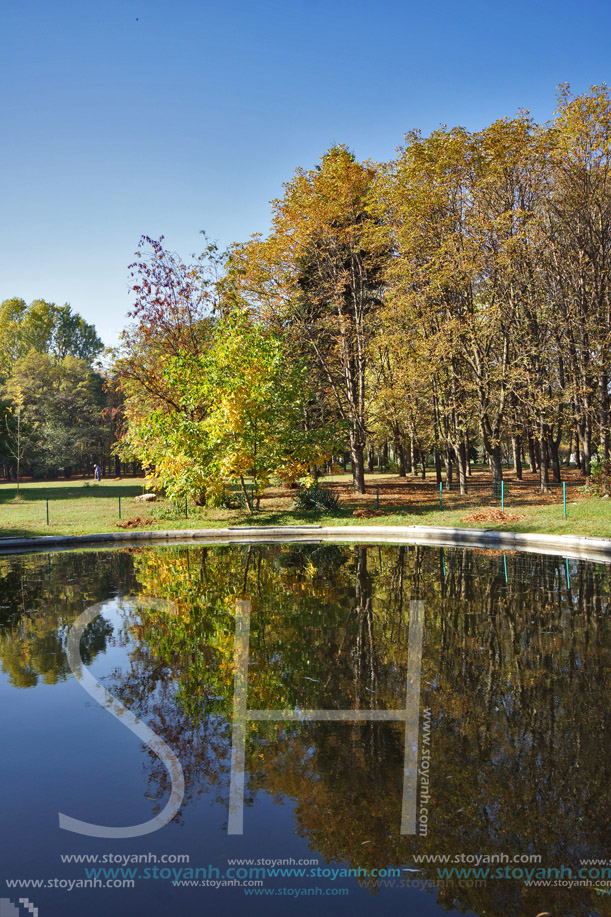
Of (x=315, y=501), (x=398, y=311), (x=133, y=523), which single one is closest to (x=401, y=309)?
(x=398, y=311)

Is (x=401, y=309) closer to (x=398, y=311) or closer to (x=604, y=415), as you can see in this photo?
(x=398, y=311)

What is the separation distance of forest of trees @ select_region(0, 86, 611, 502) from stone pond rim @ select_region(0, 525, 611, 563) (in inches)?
105

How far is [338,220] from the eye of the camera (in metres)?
28.2

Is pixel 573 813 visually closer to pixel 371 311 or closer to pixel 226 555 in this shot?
pixel 226 555

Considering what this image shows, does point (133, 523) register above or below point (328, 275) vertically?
below

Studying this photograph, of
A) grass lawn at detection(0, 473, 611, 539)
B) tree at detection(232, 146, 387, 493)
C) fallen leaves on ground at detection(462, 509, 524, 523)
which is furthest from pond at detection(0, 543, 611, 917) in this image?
tree at detection(232, 146, 387, 493)

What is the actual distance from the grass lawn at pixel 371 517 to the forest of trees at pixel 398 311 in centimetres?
139

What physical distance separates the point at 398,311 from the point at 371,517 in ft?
30.4

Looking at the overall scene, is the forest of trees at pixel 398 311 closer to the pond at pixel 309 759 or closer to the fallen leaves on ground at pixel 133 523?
the fallen leaves on ground at pixel 133 523

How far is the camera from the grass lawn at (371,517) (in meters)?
20.5

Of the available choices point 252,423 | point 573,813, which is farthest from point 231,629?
point 252,423

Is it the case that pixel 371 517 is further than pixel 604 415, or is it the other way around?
pixel 604 415

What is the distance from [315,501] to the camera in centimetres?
2420

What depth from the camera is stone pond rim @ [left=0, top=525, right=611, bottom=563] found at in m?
17.9
